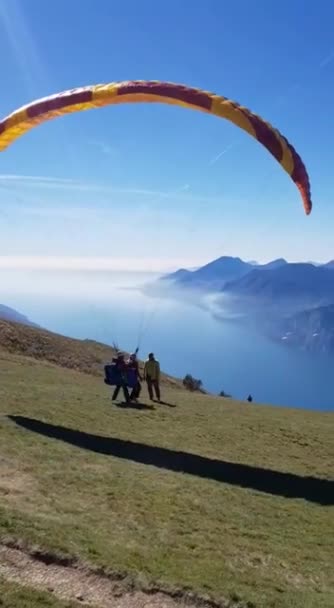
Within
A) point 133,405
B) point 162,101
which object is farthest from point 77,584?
point 133,405

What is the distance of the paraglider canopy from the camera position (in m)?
14.1

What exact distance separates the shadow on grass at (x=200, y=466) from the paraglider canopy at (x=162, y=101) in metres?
7.84

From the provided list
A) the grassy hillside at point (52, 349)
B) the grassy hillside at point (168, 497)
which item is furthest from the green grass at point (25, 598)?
the grassy hillside at point (52, 349)

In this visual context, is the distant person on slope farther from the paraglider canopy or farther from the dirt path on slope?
the dirt path on slope

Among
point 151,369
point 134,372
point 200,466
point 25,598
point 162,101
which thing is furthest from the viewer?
point 151,369

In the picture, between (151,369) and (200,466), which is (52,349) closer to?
(151,369)

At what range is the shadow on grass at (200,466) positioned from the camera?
16219 millimetres

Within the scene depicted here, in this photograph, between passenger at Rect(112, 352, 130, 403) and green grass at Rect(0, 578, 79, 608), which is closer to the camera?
green grass at Rect(0, 578, 79, 608)

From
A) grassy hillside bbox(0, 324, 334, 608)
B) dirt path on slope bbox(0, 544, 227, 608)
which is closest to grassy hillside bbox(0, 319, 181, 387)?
grassy hillside bbox(0, 324, 334, 608)

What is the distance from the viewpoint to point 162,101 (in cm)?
1528

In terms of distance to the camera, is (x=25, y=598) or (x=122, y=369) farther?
(x=122, y=369)

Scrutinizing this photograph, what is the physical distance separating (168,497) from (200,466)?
343 centimetres

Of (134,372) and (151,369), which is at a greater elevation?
(151,369)

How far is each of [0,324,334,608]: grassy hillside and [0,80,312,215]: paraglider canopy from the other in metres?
7.68
